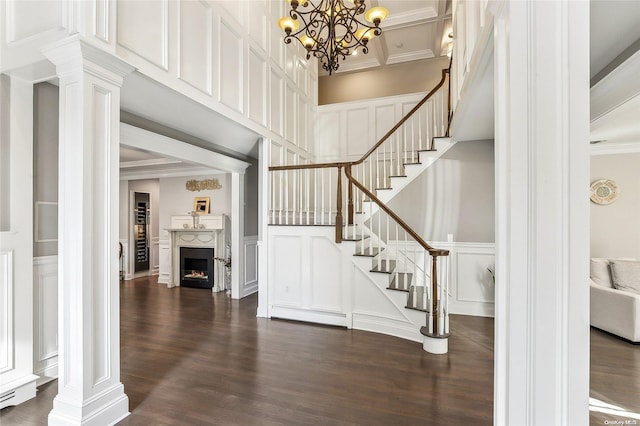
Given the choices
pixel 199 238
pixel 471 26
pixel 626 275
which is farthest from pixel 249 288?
pixel 626 275

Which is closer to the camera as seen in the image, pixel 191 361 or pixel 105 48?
pixel 105 48

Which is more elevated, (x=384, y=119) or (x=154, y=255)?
(x=384, y=119)

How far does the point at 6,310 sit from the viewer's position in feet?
7.68

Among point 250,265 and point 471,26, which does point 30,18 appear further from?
point 250,265

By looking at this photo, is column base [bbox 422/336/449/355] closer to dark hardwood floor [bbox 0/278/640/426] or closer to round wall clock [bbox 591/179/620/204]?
dark hardwood floor [bbox 0/278/640/426]

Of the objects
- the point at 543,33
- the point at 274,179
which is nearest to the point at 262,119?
the point at 274,179

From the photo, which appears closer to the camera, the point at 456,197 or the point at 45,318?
the point at 45,318

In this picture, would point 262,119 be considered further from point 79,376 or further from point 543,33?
point 543,33

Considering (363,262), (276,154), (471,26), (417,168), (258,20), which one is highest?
(258,20)

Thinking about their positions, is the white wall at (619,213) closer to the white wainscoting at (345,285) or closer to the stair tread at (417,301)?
the white wainscoting at (345,285)

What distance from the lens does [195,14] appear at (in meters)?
3.15

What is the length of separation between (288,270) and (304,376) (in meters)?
1.82

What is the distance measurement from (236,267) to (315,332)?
90.1 inches

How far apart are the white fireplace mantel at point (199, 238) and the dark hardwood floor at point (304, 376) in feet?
6.85
